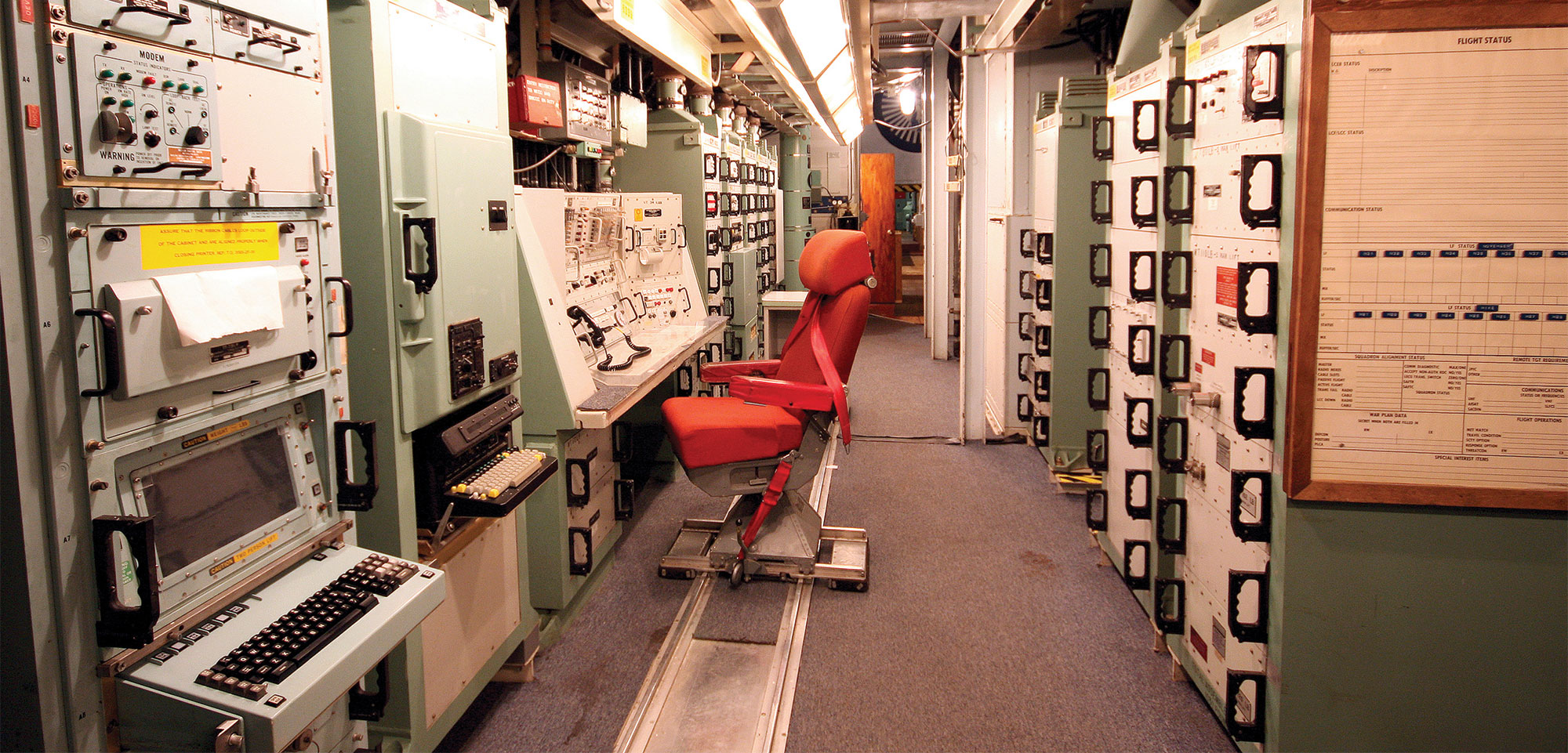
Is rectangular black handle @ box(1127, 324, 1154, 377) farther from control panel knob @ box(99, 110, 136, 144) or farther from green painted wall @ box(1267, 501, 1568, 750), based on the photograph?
control panel knob @ box(99, 110, 136, 144)

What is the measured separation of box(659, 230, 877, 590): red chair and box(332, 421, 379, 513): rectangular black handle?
1.63m

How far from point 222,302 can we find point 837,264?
7.79ft

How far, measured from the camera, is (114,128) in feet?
4.19

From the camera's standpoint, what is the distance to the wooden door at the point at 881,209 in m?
12.0

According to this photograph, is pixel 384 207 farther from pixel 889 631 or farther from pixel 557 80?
pixel 889 631

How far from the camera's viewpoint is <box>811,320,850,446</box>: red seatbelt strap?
3373mm

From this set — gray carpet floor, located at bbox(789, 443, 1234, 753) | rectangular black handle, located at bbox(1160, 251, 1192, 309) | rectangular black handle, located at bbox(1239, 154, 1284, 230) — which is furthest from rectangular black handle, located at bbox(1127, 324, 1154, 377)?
gray carpet floor, located at bbox(789, 443, 1234, 753)

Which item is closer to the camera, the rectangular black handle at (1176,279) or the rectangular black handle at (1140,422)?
the rectangular black handle at (1176,279)

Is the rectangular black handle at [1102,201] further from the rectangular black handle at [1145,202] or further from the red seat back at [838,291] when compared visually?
the red seat back at [838,291]

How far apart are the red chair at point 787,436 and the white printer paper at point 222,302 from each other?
1929 mm

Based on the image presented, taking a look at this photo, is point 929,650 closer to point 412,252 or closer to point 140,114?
point 412,252

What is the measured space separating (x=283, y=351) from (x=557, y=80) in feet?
A: 7.97

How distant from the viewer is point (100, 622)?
1314mm

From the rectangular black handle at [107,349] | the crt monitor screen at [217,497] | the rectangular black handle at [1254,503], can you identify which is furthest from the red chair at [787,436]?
the rectangular black handle at [107,349]
